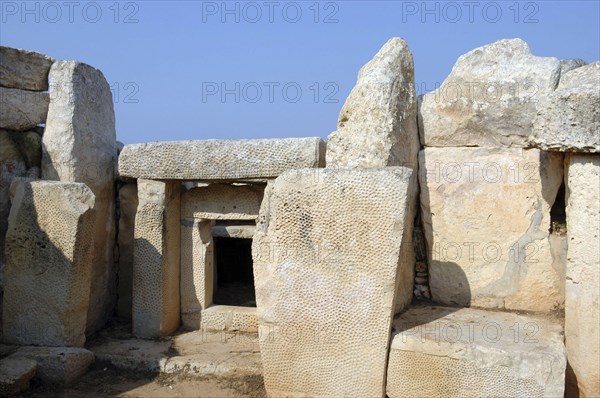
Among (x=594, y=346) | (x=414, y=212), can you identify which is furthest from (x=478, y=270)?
(x=594, y=346)

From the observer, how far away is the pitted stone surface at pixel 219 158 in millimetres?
4887

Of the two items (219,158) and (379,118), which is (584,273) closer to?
(379,118)

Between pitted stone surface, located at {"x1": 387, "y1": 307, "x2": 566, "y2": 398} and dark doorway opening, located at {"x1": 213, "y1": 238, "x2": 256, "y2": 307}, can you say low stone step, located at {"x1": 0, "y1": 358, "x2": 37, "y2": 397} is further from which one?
dark doorway opening, located at {"x1": 213, "y1": 238, "x2": 256, "y2": 307}

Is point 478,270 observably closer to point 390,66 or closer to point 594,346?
point 594,346

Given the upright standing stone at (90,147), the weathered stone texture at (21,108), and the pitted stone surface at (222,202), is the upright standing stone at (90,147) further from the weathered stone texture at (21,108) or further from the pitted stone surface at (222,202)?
the pitted stone surface at (222,202)

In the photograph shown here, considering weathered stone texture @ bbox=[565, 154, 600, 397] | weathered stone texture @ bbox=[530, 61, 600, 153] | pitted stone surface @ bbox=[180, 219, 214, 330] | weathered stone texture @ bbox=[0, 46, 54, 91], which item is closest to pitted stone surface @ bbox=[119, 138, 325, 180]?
pitted stone surface @ bbox=[180, 219, 214, 330]

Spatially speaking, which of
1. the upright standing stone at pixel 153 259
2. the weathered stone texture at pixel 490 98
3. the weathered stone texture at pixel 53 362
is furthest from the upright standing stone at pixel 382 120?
the weathered stone texture at pixel 53 362

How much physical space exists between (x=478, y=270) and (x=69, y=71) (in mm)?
3939

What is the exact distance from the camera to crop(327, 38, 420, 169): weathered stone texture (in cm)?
422

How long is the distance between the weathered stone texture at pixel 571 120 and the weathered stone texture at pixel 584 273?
155 mm

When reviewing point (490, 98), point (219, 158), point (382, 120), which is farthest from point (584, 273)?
point (219, 158)

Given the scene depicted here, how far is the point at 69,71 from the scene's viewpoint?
17.2ft

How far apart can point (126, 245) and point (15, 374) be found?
6.42ft

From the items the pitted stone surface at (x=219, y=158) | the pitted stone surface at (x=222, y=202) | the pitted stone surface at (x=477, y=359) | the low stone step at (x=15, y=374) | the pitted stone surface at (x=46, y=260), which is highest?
the pitted stone surface at (x=219, y=158)
